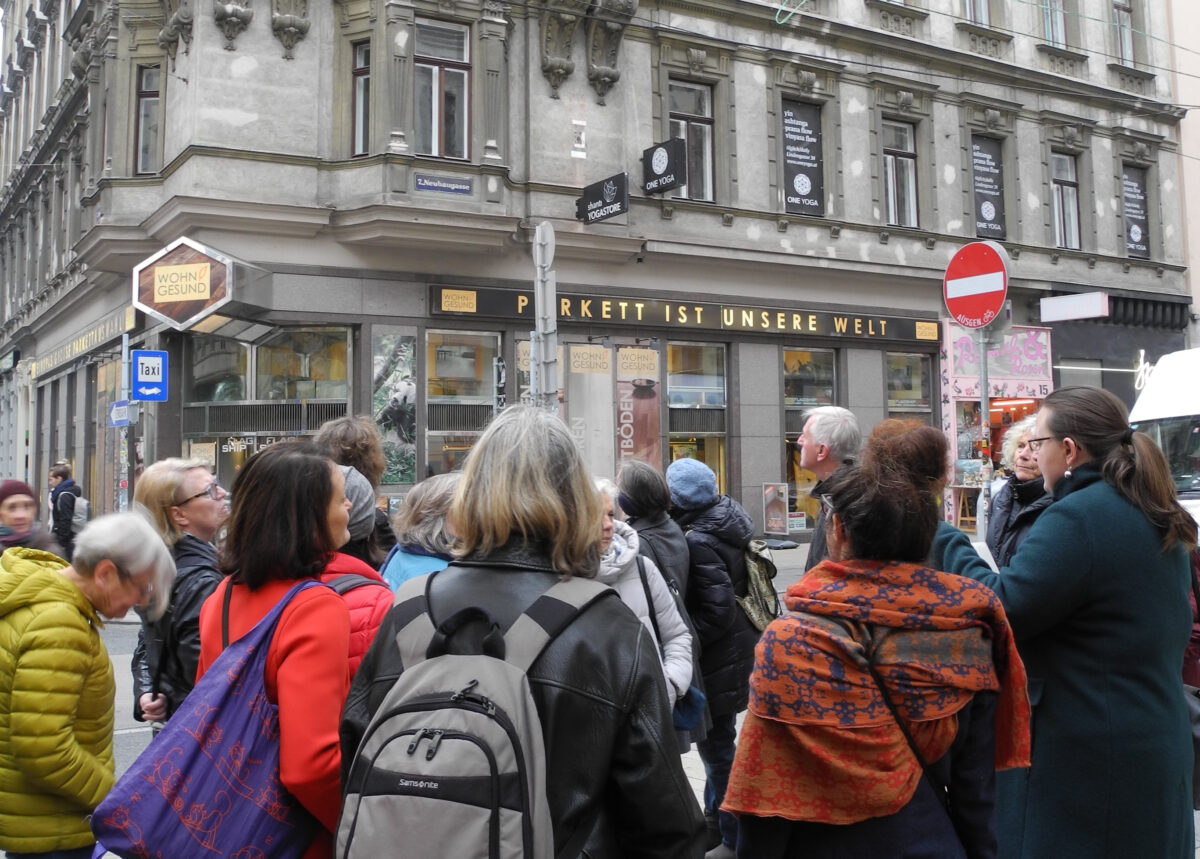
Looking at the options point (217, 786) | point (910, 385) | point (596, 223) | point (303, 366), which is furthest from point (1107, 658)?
point (910, 385)

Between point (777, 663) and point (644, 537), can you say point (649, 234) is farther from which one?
point (777, 663)

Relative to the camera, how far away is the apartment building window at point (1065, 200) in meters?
22.8

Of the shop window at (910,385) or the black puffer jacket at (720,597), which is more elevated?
the shop window at (910,385)

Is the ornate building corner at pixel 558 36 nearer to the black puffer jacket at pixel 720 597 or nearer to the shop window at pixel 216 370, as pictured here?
the shop window at pixel 216 370

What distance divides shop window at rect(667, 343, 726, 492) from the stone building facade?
70 mm

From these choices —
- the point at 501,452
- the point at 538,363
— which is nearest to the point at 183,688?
the point at 501,452

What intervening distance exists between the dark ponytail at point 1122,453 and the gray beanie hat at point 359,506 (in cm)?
249

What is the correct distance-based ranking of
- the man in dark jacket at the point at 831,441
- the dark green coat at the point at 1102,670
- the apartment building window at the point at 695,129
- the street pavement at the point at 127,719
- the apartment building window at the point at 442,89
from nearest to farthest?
the dark green coat at the point at 1102,670
the man in dark jacket at the point at 831,441
the street pavement at the point at 127,719
the apartment building window at the point at 442,89
the apartment building window at the point at 695,129

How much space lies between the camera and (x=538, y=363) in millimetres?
10688

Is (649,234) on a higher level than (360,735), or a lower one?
higher

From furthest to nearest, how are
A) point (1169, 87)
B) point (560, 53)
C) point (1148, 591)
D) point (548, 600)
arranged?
point (1169, 87) → point (560, 53) → point (1148, 591) → point (548, 600)

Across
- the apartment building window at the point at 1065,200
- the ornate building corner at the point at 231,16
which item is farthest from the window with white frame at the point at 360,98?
the apartment building window at the point at 1065,200

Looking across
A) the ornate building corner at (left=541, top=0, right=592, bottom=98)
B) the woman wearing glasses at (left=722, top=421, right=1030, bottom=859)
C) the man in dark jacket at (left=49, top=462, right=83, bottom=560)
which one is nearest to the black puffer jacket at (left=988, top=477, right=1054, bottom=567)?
the woman wearing glasses at (left=722, top=421, right=1030, bottom=859)

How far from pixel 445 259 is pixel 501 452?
1470 centimetres
